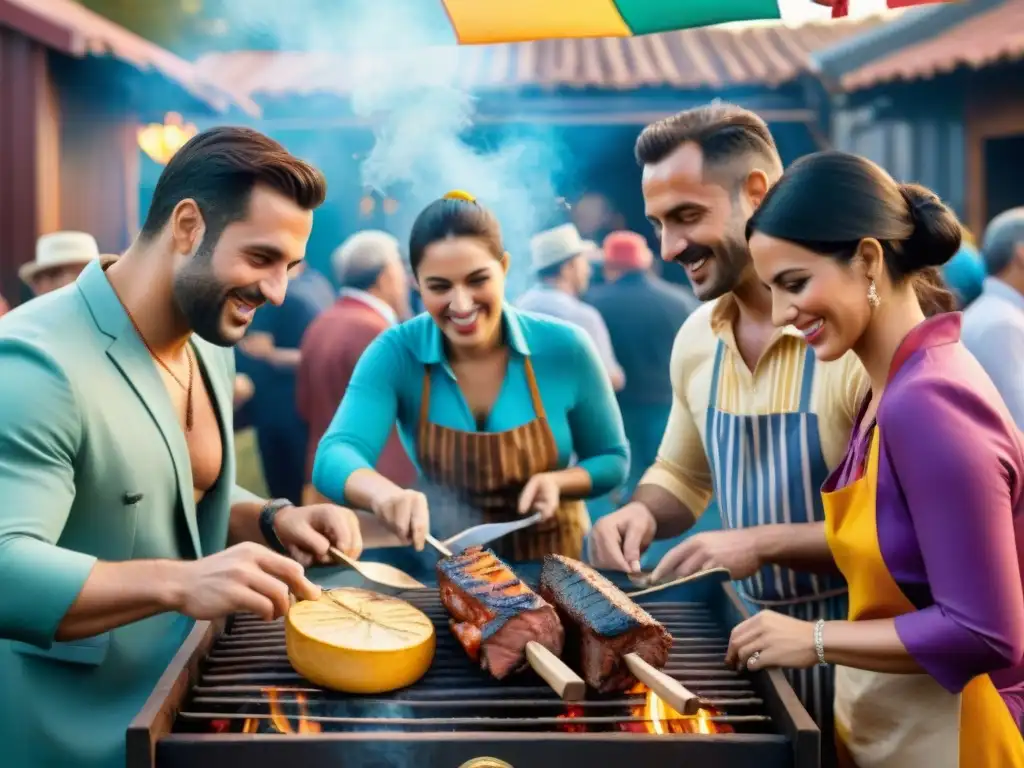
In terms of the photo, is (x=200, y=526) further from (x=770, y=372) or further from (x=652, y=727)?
(x=770, y=372)

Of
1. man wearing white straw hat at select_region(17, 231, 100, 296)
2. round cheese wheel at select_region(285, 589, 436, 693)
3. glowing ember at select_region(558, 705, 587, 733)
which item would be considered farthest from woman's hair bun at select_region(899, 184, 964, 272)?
man wearing white straw hat at select_region(17, 231, 100, 296)

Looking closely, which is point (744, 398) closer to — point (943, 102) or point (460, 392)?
point (460, 392)

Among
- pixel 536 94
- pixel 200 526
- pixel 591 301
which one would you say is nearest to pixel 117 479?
pixel 200 526

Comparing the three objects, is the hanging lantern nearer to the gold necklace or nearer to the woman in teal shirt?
the woman in teal shirt

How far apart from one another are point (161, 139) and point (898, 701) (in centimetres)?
864

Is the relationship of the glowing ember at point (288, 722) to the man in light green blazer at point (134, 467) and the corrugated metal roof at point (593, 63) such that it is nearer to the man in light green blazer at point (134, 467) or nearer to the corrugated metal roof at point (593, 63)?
Answer: the man in light green blazer at point (134, 467)

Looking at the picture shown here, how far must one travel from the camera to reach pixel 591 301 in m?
7.36

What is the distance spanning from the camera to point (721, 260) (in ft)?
10.0

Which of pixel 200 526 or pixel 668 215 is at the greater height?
pixel 668 215

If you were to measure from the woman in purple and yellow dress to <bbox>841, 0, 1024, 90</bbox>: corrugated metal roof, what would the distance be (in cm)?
748

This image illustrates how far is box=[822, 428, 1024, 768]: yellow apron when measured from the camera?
7.37 feet

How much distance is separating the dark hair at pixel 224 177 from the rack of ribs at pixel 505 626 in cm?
114

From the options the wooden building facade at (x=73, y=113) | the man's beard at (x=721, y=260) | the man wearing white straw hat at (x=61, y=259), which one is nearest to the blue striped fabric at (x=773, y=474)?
the man's beard at (x=721, y=260)

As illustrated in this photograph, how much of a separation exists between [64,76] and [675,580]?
8.11 m
